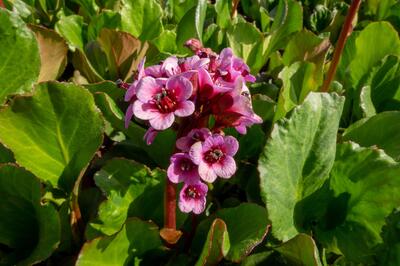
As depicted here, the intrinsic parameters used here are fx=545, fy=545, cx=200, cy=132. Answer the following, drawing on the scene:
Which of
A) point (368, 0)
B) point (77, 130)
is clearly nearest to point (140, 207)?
point (77, 130)

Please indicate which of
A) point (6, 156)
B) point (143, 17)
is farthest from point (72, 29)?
point (6, 156)

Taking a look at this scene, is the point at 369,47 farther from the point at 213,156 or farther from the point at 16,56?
the point at 16,56

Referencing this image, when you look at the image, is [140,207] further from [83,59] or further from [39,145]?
[83,59]

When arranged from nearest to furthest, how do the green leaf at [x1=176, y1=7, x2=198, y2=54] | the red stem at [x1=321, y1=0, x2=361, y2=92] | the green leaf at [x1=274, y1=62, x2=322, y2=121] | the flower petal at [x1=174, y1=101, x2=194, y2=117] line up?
the flower petal at [x1=174, y1=101, x2=194, y2=117] < the red stem at [x1=321, y1=0, x2=361, y2=92] < the green leaf at [x1=274, y1=62, x2=322, y2=121] < the green leaf at [x1=176, y1=7, x2=198, y2=54]

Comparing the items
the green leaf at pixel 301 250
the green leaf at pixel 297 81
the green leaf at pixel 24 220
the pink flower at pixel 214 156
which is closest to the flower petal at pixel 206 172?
the pink flower at pixel 214 156

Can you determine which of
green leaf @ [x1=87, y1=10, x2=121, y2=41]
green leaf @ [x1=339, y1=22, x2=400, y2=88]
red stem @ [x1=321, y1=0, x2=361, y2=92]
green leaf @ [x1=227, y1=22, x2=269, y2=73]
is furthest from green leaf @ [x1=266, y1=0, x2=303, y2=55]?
green leaf @ [x1=87, y1=10, x2=121, y2=41]

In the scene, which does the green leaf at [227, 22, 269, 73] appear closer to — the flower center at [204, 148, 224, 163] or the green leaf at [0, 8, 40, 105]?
the green leaf at [0, 8, 40, 105]
